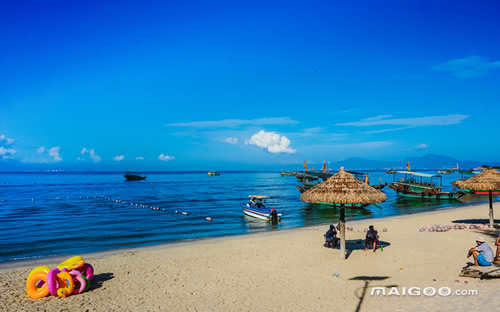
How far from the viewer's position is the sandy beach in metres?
7.89

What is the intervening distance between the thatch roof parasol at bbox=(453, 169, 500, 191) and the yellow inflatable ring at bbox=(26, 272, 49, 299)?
19.0 meters

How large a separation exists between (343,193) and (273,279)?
385 cm

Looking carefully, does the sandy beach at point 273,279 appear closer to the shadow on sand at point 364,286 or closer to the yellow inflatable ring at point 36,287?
the shadow on sand at point 364,286

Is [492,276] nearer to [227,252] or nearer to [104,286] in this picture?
[227,252]

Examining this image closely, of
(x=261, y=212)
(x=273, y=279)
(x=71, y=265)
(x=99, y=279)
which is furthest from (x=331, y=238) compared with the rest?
(x=261, y=212)

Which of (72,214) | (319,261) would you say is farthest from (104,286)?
(72,214)

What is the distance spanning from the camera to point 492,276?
28.8 ft

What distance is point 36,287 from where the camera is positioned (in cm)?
861

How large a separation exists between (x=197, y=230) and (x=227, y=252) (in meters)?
8.48

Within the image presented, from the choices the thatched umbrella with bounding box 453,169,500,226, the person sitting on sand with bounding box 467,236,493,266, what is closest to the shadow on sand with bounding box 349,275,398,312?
the person sitting on sand with bounding box 467,236,493,266

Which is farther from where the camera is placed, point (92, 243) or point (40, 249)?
point (92, 243)

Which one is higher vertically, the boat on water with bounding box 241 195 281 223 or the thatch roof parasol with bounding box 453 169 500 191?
the thatch roof parasol with bounding box 453 169 500 191

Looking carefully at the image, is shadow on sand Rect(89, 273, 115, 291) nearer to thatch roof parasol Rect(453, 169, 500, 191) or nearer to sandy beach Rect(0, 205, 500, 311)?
sandy beach Rect(0, 205, 500, 311)

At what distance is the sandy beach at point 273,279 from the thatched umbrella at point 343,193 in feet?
7.06
